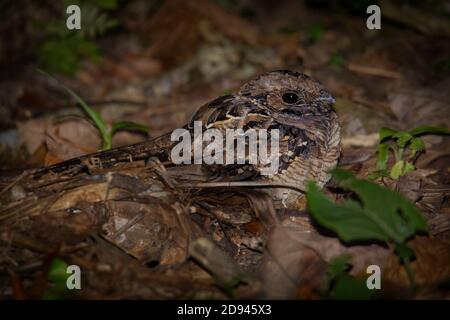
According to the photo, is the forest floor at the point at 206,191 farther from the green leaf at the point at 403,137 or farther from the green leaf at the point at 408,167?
the green leaf at the point at 403,137

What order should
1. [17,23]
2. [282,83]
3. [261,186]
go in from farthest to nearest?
[17,23], [282,83], [261,186]

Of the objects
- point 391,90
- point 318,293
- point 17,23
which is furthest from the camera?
point 17,23

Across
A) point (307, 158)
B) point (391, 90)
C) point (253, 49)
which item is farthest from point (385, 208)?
point (253, 49)

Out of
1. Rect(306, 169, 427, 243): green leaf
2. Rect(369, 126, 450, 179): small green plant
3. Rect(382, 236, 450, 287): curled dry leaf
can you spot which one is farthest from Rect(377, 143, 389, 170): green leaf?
Rect(306, 169, 427, 243): green leaf

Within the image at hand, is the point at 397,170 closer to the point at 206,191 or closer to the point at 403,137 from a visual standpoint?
the point at 403,137

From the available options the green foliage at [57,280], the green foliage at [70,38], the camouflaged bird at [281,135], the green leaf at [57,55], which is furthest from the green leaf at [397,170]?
the green leaf at [57,55]

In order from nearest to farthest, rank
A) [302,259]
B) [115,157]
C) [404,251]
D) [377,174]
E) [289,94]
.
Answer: [404,251]
[302,259]
[115,157]
[289,94]
[377,174]

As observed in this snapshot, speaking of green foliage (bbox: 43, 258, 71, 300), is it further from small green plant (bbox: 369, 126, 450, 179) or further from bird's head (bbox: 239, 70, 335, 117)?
small green plant (bbox: 369, 126, 450, 179)

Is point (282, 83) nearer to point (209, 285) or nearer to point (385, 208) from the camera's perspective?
point (385, 208)

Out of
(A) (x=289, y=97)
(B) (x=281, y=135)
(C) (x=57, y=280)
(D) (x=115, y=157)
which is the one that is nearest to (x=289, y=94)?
(A) (x=289, y=97)
